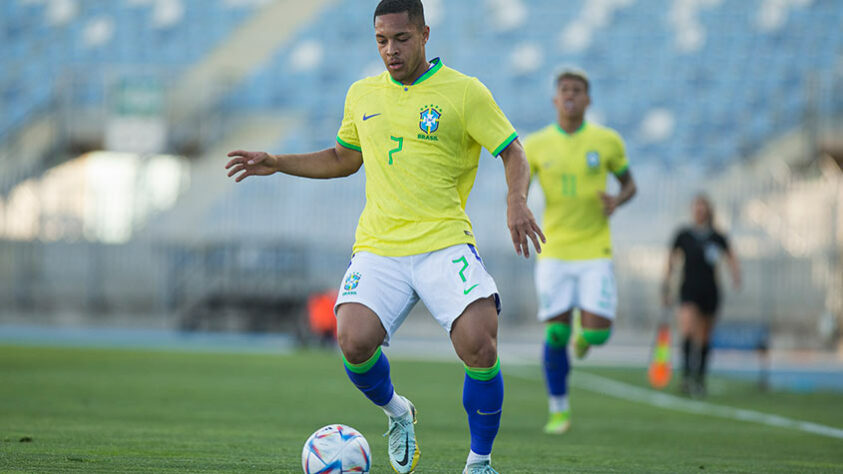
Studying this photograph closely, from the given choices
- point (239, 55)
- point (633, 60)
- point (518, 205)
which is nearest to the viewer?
point (518, 205)

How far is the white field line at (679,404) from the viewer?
327 inches

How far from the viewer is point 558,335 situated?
7.97m

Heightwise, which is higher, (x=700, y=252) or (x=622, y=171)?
(x=622, y=171)

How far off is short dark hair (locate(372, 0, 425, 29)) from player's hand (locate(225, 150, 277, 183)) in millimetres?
829

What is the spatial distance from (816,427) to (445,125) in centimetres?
486

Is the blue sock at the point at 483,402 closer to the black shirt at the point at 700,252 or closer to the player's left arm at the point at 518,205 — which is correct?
the player's left arm at the point at 518,205

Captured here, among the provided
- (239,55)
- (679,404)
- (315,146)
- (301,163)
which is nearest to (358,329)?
(301,163)

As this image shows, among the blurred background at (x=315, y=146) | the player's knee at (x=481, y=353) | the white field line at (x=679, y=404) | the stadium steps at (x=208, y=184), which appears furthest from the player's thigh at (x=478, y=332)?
the stadium steps at (x=208, y=184)

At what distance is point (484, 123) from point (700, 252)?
7943 mm

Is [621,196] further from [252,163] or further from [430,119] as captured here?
[252,163]

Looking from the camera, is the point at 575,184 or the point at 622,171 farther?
the point at 622,171

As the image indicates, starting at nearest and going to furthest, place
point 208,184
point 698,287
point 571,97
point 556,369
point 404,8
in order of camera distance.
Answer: point 404,8 → point 556,369 → point 571,97 → point 698,287 → point 208,184

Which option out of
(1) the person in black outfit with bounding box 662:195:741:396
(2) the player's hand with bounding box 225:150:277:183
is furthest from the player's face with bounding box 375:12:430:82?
(1) the person in black outfit with bounding box 662:195:741:396

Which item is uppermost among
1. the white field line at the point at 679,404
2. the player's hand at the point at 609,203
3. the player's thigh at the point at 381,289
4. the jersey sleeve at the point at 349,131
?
the jersey sleeve at the point at 349,131
